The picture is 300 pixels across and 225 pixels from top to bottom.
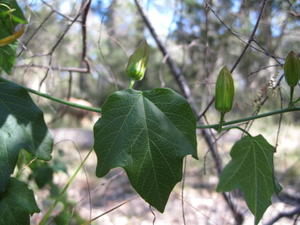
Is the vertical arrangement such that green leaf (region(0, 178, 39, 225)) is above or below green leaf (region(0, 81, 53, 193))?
below

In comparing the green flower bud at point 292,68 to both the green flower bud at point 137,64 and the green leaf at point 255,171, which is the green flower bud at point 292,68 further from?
the green flower bud at point 137,64

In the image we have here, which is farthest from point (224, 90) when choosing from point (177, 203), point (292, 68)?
point (177, 203)

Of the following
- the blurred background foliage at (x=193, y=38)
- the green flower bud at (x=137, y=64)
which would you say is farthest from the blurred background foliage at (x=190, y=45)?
the green flower bud at (x=137, y=64)

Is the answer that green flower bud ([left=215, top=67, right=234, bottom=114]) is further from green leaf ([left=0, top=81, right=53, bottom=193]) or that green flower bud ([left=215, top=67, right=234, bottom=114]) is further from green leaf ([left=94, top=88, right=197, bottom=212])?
green leaf ([left=0, top=81, right=53, bottom=193])

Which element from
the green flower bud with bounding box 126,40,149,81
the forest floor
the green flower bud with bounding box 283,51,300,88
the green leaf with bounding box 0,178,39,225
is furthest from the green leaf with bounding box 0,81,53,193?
the forest floor

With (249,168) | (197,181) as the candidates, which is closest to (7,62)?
(249,168)

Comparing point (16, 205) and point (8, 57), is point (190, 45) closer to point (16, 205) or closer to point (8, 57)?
point (8, 57)
